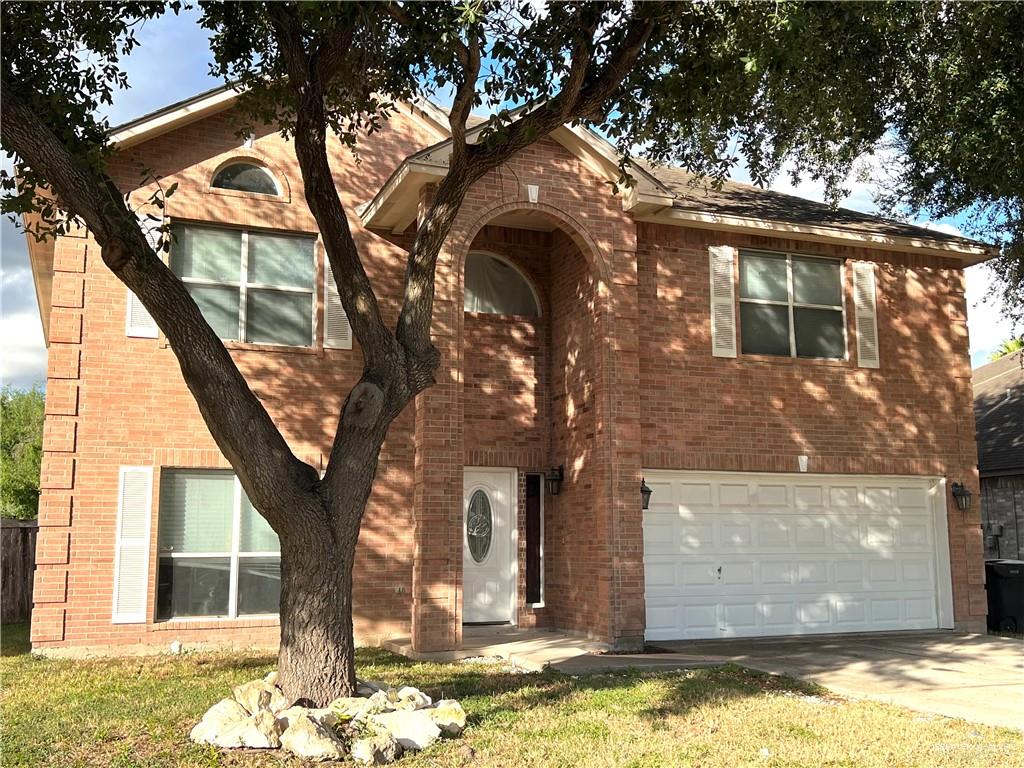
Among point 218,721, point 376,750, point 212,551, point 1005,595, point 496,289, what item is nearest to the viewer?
point 376,750

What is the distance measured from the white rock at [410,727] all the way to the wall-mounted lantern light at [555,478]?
263 inches

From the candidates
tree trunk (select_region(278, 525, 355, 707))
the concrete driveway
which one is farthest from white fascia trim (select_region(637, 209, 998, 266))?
tree trunk (select_region(278, 525, 355, 707))

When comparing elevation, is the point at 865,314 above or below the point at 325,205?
above

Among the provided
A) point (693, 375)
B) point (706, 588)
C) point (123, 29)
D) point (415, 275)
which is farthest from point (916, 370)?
point (123, 29)

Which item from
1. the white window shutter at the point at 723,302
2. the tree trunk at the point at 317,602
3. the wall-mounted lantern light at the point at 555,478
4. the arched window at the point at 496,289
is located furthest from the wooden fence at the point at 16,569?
the white window shutter at the point at 723,302

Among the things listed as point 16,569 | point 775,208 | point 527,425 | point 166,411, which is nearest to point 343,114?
point 166,411

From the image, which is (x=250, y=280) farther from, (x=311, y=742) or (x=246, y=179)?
(x=311, y=742)

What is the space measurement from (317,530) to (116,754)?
2085 mm

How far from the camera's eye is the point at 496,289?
47.4 ft

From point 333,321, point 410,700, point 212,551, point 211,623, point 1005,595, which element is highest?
point 333,321

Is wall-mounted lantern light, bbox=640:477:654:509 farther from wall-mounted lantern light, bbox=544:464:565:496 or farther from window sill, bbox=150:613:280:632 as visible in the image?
window sill, bbox=150:613:280:632

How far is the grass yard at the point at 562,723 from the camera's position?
22.3 ft

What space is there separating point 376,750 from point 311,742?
0.46 meters

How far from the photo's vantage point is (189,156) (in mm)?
12859
